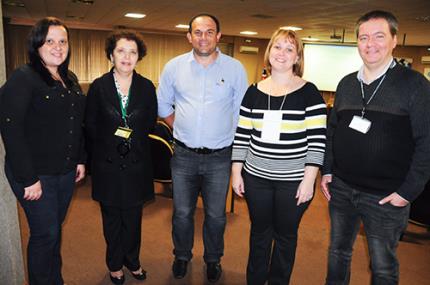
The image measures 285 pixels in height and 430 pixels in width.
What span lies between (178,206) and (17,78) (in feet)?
4.16

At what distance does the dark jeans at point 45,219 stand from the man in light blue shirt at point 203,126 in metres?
0.73

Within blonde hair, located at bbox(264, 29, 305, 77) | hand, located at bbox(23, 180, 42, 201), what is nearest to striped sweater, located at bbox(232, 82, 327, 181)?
blonde hair, located at bbox(264, 29, 305, 77)

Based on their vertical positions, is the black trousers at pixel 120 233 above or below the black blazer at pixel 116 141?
below

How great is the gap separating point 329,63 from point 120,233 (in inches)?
377

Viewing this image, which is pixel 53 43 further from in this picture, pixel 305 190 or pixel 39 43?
pixel 305 190

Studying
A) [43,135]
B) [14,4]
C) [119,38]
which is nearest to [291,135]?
[119,38]

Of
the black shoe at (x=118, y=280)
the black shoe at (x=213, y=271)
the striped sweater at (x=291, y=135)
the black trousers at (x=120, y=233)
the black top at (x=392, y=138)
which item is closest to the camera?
the black top at (x=392, y=138)

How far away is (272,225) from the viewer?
2.11m

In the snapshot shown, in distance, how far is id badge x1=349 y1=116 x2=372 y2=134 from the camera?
175 cm

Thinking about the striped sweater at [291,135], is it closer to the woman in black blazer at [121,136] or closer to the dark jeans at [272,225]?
the dark jeans at [272,225]

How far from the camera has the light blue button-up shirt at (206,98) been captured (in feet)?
7.58

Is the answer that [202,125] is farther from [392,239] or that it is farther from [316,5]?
[316,5]

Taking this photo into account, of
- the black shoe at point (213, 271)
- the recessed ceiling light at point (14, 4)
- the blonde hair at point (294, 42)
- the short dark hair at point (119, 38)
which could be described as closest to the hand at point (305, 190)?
the blonde hair at point (294, 42)

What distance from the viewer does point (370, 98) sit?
1765 mm
